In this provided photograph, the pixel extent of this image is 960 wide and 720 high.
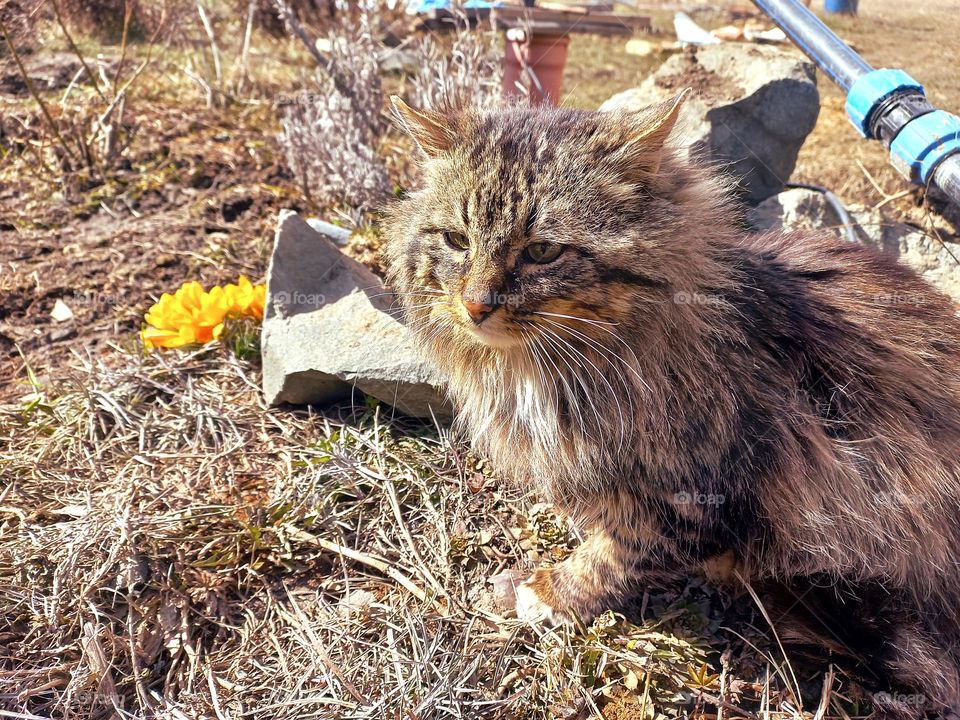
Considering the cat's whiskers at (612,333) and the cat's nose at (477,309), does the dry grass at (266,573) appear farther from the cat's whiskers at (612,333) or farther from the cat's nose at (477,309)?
the cat's nose at (477,309)

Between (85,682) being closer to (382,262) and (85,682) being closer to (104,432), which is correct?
(104,432)

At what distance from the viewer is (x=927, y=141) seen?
2684 millimetres

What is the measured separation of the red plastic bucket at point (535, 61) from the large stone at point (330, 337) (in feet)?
6.23

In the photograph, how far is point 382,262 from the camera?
11.4ft

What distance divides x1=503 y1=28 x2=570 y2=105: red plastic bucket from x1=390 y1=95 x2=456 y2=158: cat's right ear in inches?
92.7

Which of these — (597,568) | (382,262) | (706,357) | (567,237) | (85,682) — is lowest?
(85,682)

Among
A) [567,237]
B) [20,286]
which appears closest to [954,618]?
[567,237]

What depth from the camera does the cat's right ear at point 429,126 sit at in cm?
211

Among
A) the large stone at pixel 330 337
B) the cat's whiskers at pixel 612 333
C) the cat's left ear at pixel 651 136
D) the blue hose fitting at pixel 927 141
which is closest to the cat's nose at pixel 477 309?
the cat's whiskers at pixel 612 333

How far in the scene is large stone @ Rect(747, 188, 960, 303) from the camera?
11.7ft

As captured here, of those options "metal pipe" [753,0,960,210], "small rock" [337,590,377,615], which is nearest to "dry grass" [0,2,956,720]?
"small rock" [337,590,377,615]

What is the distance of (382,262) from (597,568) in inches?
74.9

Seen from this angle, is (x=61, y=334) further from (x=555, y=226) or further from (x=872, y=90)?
(x=872, y=90)

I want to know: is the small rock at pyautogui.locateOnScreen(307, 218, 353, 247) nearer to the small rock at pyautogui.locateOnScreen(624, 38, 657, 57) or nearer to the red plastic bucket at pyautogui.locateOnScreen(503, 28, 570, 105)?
the red plastic bucket at pyautogui.locateOnScreen(503, 28, 570, 105)
